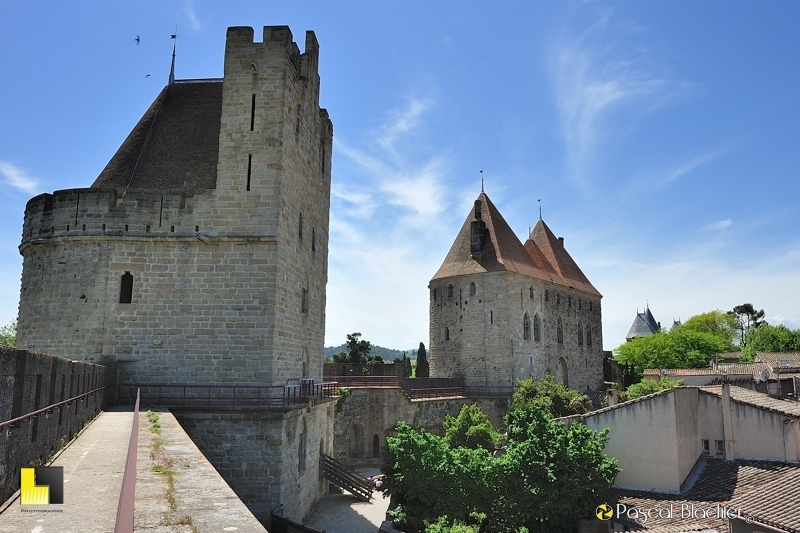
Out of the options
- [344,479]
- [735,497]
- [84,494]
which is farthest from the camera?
[344,479]

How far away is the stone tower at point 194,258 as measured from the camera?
52.8ft

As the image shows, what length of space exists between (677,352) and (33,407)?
201 feet

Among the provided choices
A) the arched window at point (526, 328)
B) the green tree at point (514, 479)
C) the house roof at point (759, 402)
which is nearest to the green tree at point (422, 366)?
the arched window at point (526, 328)

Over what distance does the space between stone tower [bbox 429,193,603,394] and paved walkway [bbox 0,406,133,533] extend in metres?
29.5

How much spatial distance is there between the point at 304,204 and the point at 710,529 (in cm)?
1406

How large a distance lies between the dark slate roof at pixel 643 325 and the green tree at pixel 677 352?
32.4m

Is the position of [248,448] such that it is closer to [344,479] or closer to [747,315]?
[344,479]

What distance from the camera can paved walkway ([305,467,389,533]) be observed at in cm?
1861

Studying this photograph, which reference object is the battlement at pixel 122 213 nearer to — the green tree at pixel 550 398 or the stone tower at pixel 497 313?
the green tree at pixel 550 398

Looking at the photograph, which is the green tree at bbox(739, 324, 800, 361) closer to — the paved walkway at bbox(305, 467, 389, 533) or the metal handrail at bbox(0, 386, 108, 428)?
the paved walkway at bbox(305, 467, 389, 533)

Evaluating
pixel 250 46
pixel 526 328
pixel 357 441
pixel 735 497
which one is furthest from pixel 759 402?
pixel 526 328

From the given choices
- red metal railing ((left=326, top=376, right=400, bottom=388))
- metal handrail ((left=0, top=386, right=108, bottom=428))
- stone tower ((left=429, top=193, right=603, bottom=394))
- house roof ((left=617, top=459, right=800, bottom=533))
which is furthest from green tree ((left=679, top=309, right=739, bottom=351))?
metal handrail ((left=0, top=386, right=108, bottom=428))

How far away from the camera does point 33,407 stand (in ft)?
23.6

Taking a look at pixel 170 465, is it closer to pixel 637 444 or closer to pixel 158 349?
pixel 158 349
